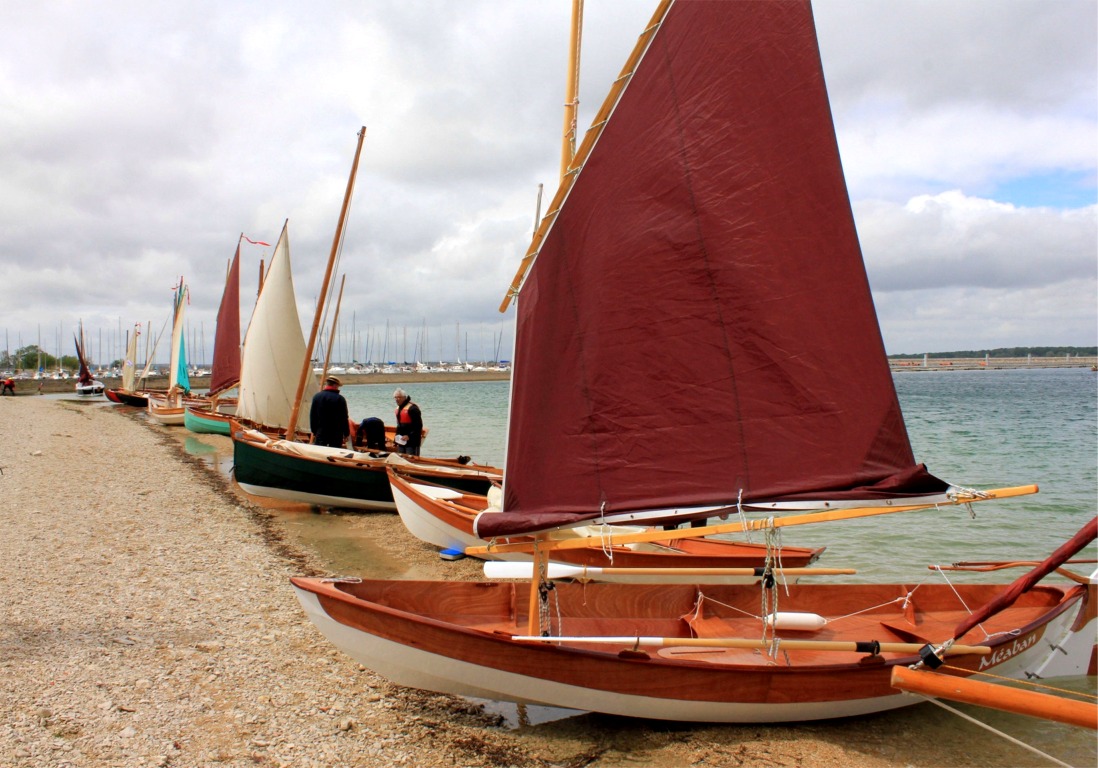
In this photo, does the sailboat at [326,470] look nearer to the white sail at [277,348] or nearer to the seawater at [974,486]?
the white sail at [277,348]

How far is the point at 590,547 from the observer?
711 centimetres

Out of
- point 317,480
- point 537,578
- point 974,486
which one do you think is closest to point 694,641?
point 537,578

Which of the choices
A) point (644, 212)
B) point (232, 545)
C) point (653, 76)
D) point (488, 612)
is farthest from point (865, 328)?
point (232, 545)

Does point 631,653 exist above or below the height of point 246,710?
above

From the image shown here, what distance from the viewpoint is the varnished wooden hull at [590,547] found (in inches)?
349

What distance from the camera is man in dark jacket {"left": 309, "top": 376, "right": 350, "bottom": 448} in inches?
579

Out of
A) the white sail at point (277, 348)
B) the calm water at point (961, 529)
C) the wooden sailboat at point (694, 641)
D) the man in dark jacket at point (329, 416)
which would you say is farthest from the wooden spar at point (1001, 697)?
the white sail at point (277, 348)

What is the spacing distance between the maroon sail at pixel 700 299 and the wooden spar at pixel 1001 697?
4.95 feet

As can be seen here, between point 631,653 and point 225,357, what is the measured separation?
85.7 feet

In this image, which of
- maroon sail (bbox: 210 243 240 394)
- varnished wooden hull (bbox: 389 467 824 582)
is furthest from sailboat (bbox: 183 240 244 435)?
varnished wooden hull (bbox: 389 467 824 582)

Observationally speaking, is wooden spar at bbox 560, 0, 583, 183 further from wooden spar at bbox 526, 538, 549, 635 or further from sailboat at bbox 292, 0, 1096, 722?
wooden spar at bbox 526, 538, 549, 635

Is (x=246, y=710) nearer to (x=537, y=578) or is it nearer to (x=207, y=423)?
(x=537, y=578)

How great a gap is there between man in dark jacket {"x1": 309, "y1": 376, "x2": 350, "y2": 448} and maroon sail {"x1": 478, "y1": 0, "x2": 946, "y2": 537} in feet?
32.5

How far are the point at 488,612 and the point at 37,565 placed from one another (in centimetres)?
652
